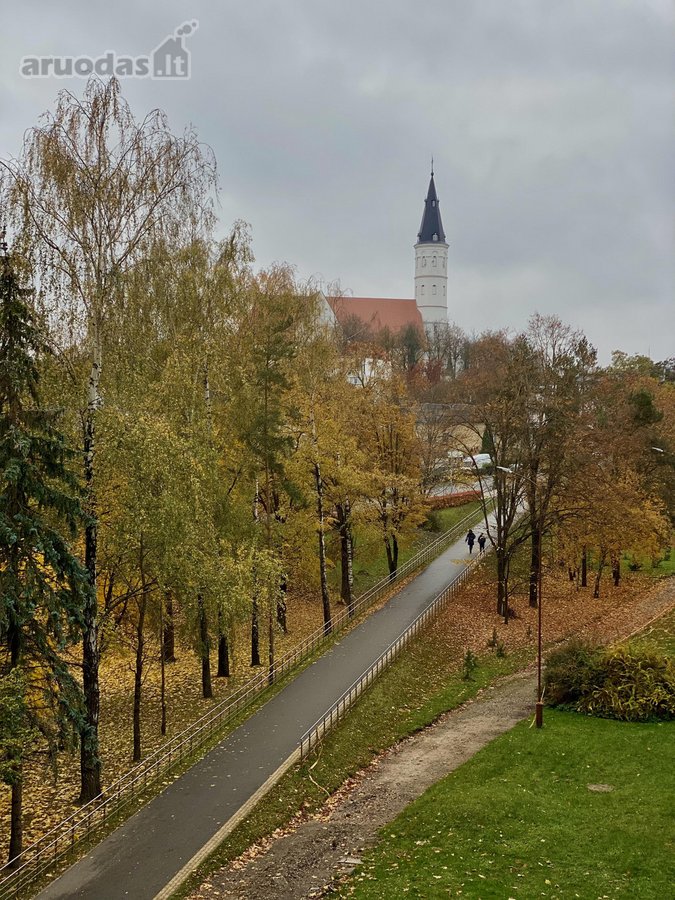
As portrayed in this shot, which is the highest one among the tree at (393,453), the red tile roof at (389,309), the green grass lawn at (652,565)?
the red tile roof at (389,309)

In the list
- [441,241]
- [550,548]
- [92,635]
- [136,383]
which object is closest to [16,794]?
[92,635]

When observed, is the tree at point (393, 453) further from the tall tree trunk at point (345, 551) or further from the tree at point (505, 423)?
the tree at point (505, 423)

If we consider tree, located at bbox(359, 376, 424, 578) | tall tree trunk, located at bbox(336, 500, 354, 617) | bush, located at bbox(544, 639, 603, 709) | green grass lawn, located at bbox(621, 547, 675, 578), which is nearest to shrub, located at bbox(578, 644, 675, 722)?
bush, located at bbox(544, 639, 603, 709)

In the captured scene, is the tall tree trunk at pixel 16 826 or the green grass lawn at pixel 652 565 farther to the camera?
the green grass lawn at pixel 652 565

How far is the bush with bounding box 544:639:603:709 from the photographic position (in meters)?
21.7

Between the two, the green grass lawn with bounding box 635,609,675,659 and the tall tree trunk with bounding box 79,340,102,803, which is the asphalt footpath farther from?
the green grass lawn with bounding box 635,609,675,659

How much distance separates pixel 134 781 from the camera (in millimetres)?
15961

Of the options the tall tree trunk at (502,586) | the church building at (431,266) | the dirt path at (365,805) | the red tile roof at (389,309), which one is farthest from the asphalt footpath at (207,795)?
the church building at (431,266)

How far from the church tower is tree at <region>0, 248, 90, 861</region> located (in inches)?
4578

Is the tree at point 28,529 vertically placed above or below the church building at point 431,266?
below

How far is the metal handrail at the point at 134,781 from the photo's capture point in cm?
1316

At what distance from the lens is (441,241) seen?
128 metres

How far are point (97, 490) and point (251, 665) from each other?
13.2 metres

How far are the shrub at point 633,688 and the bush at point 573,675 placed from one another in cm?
21
